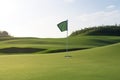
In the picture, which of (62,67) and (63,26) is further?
(63,26)

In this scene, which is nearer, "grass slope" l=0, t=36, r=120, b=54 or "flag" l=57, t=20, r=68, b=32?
"flag" l=57, t=20, r=68, b=32

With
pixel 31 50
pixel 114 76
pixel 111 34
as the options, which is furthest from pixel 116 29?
pixel 114 76

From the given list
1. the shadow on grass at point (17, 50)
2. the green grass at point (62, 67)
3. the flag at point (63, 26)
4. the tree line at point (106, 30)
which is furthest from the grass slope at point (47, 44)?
the tree line at point (106, 30)

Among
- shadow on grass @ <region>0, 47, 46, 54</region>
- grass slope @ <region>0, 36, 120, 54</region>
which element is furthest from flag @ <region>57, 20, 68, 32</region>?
shadow on grass @ <region>0, 47, 46, 54</region>

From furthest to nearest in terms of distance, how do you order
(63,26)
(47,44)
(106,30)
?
(106,30), (47,44), (63,26)

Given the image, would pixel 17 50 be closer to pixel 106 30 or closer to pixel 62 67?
pixel 62 67

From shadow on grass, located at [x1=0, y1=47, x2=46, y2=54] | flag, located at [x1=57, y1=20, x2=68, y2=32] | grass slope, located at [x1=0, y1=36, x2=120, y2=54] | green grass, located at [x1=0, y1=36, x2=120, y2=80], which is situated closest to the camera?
green grass, located at [x1=0, y1=36, x2=120, y2=80]

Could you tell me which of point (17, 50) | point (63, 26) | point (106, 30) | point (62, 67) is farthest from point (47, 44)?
point (62, 67)

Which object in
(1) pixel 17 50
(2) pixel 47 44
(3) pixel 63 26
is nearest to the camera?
(3) pixel 63 26

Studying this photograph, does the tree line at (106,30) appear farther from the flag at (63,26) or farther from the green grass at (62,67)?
the flag at (63,26)

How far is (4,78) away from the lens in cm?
1039

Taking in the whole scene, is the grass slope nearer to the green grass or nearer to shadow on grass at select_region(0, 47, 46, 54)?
shadow on grass at select_region(0, 47, 46, 54)

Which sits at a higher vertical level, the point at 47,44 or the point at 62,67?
the point at 62,67

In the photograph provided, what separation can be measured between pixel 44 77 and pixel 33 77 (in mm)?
372
